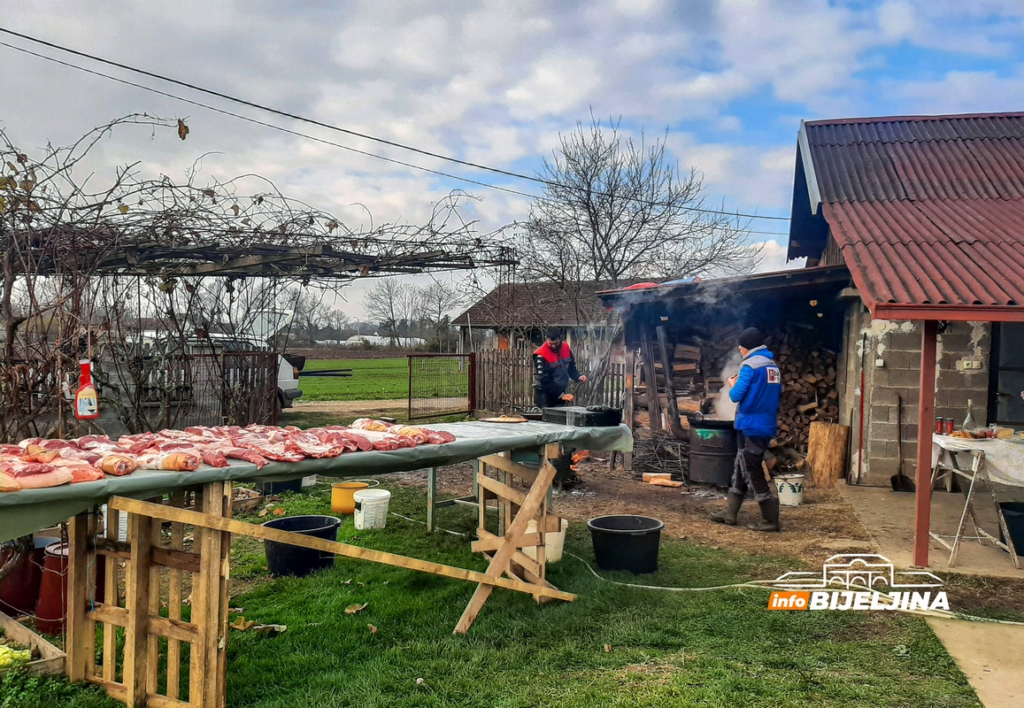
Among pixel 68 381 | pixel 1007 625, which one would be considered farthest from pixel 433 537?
pixel 1007 625

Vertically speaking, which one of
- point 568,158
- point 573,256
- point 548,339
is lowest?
point 548,339

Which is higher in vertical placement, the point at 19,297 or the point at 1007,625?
the point at 19,297

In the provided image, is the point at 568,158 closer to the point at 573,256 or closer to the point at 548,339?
the point at 573,256

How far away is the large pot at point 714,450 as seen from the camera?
9.31m

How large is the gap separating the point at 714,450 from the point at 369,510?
4.77 meters

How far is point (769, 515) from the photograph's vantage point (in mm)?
7371

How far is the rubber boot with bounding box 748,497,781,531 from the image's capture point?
734 cm

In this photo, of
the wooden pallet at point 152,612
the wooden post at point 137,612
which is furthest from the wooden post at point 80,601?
the wooden post at point 137,612

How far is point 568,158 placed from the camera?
21.7m

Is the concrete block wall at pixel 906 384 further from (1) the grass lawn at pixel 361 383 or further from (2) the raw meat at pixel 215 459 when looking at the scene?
(1) the grass lawn at pixel 361 383

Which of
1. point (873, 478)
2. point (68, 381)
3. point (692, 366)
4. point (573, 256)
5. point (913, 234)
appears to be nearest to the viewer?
point (68, 381)

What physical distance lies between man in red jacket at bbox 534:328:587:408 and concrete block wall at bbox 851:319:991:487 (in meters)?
3.87

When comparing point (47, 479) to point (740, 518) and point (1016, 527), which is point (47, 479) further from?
point (1016, 527)

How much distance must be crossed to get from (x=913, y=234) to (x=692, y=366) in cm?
389
